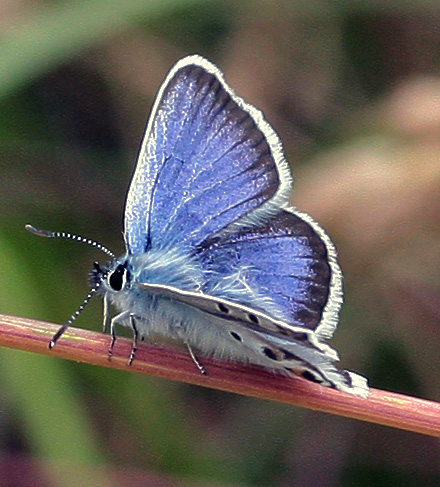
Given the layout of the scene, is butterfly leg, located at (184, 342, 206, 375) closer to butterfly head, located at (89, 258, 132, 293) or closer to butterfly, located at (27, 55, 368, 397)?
butterfly, located at (27, 55, 368, 397)

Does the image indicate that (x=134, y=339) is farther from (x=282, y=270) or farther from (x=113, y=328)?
(x=282, y=270)

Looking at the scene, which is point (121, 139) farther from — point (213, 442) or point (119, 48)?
point (213, 442)

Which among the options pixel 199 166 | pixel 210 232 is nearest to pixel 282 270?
pixel 210 232

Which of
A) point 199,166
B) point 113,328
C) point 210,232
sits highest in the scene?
point 199,166

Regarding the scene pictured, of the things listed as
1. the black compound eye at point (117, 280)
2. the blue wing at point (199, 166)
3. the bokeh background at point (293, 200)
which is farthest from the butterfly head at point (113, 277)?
the bokeh background at point (293, 200)

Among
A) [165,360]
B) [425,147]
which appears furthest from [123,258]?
[425,147]

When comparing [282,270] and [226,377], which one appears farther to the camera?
[282,270]

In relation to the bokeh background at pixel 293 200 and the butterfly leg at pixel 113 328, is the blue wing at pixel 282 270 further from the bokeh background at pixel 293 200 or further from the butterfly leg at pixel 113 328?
the bokeh background at pixel 293 200
